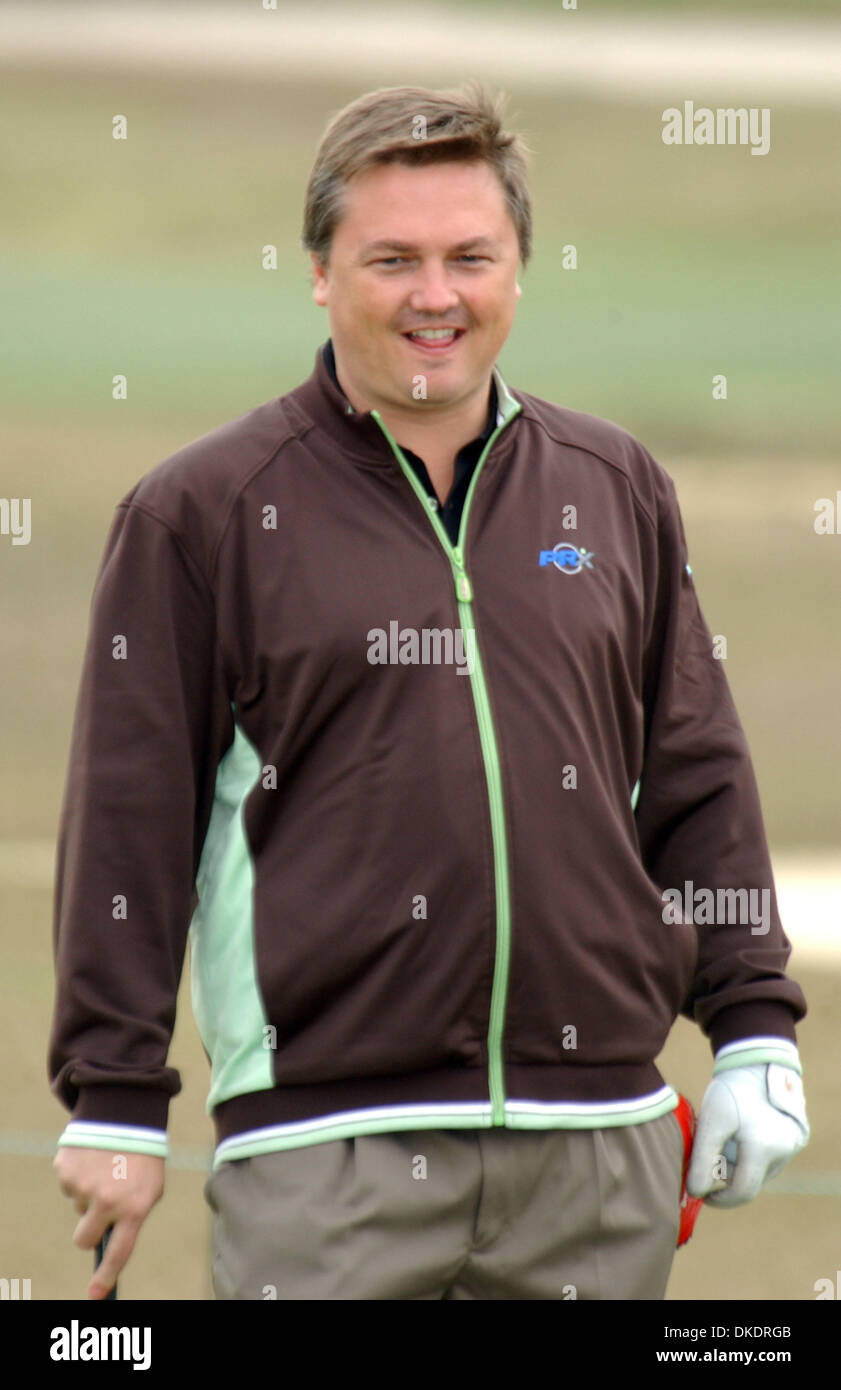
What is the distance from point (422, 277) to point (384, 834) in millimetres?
508

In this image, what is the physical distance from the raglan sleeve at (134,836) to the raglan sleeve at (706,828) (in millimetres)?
457

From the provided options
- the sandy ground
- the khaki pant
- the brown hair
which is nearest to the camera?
the khaki pant

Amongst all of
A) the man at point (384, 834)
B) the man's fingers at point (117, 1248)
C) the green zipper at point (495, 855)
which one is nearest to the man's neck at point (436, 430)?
the man at point (384, 834)

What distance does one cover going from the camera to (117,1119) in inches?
67.9

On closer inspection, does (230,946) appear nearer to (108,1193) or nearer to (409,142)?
(108,1193)

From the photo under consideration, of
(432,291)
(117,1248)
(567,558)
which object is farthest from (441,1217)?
(432,291)

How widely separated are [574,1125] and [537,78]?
770cm

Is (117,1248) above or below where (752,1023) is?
below

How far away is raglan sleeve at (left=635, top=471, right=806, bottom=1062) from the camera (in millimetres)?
1927

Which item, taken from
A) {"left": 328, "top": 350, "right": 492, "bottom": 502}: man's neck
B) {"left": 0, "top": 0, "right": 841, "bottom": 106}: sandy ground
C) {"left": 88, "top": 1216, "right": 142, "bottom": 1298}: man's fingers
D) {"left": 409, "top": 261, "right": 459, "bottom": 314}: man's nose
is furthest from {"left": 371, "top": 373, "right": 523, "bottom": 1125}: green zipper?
{"left": 0, "top": 0, "right": 841, "bottom": 106}: sandy ground

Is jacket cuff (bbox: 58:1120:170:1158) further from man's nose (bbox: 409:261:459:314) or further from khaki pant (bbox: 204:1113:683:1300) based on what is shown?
man's nose (bbox: 409:261:459:314)

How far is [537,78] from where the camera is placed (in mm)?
8789
